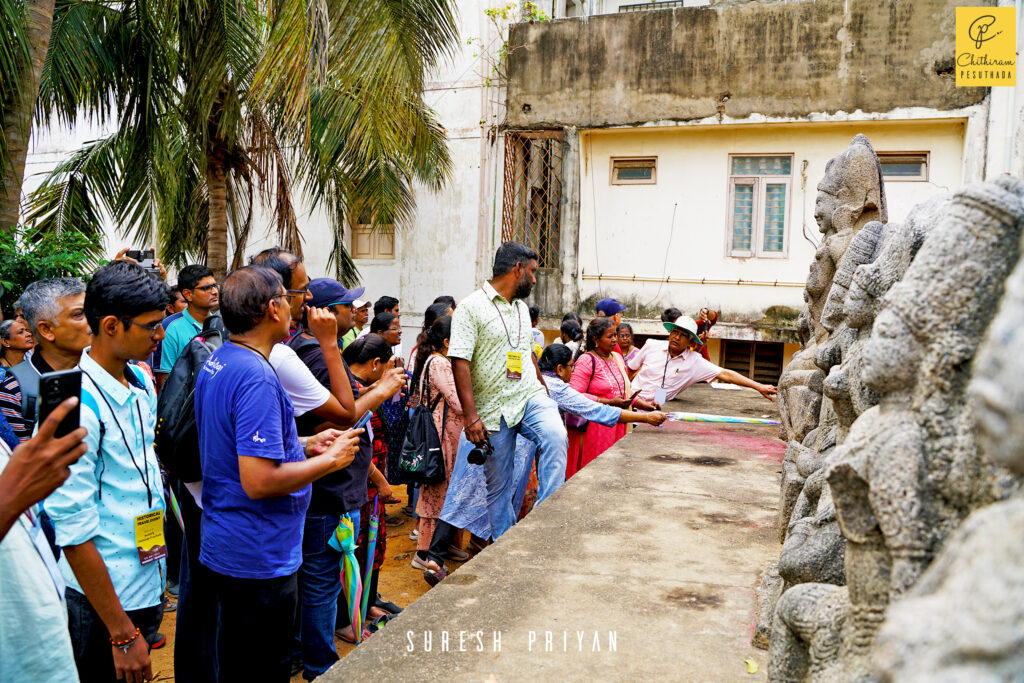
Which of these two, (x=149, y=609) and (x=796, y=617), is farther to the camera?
(x=149, y=609)

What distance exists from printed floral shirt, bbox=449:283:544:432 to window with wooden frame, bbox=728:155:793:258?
28.5ft

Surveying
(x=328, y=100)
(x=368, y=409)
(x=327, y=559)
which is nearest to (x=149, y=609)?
(x=327, y=559)

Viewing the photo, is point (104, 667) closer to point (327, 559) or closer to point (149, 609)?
point (149, 609)

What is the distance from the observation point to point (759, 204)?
1271 centimetres

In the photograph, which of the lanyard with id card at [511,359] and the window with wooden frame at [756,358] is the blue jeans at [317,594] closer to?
the lanyard with id card at [511,359]

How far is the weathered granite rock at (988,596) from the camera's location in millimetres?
976

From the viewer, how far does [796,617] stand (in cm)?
192

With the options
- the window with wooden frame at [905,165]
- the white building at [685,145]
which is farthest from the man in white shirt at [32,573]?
the window with wooden frame at [905,165]

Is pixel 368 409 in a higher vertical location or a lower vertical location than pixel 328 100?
lower

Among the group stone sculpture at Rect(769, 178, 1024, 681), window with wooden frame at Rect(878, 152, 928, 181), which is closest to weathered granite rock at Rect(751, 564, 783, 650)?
stone sculpture at Rect(769, 178, 1024, 681)

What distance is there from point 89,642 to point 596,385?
4.49 metres

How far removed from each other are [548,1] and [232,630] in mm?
13546

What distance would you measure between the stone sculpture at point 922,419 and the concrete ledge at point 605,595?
1.25 meters

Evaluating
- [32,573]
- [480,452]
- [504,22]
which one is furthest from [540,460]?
[504,22]
